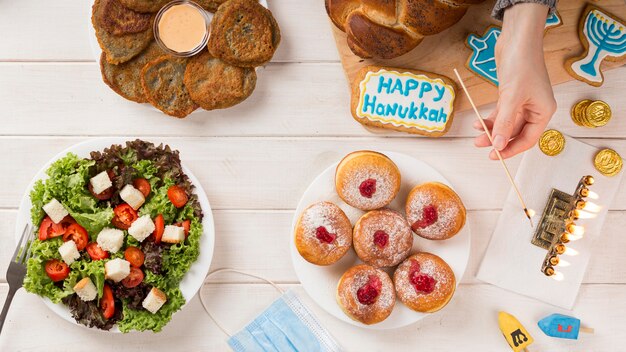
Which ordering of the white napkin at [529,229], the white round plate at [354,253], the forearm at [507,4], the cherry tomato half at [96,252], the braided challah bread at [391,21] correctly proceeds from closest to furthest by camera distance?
the forearm at [507,4], the braided challah bread at [391,21], the cherry tomato half at [96,252], the white round plate at [354,253], the white napkin at [529,229]

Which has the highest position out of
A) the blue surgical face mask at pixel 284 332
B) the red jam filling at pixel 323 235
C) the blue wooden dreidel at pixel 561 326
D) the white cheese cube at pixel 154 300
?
the red jam filling at pixel 323 235

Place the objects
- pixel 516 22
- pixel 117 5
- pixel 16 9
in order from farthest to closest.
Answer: pixel 16 9 → pixel 117 5 → pixel 516 22

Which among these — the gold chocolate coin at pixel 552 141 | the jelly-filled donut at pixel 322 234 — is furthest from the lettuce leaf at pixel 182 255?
the gold chocolate coin at pixel 552 141

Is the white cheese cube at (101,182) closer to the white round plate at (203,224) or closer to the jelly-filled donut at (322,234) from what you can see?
the white round plate at (203,224)

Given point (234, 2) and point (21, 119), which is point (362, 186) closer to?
point (234, 2)

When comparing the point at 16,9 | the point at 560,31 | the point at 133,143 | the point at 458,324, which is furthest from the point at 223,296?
the point at 560,31

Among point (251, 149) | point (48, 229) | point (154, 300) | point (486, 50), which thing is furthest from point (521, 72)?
point (48, 229)

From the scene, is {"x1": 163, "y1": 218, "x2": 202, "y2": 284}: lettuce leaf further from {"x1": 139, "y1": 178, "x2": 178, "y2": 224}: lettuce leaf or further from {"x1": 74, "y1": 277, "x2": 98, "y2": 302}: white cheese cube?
{"x1": 74, "y1": 277, "x2": 98, "y2": 302}: white cheese cube
